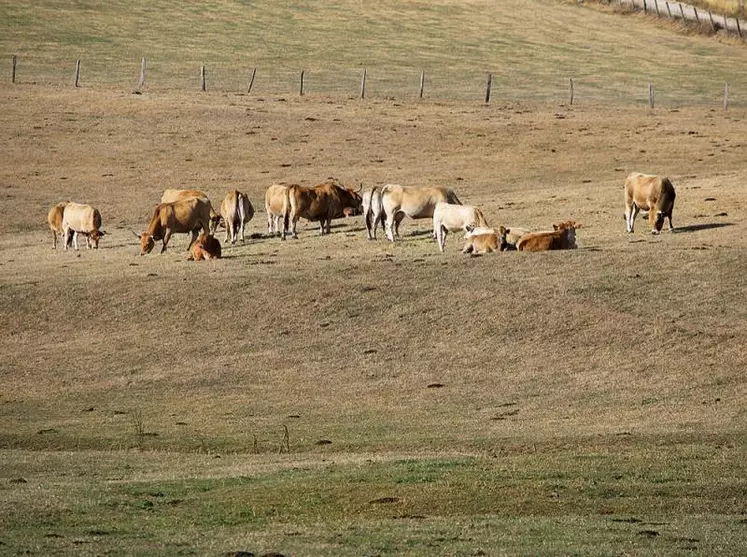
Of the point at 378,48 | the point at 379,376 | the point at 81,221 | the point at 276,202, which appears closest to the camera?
the point at 379,376

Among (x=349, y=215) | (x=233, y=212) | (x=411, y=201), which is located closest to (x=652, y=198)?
(x=411, y=201)

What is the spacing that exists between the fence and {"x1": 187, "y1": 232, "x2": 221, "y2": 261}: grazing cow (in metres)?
35.7

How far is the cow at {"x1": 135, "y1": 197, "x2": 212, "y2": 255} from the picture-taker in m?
38.9

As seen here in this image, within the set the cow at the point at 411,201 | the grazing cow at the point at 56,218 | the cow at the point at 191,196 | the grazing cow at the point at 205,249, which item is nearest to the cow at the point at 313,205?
the cow at the point at 191,196

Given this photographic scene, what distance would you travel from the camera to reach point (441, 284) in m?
32.7

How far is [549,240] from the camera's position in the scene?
117 feet

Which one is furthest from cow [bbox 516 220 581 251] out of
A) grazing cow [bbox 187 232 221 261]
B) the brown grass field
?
grazing cow [bbox 187 232 221 261]

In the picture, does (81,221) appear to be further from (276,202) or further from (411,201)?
(411,201)

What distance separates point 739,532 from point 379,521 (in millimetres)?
3553

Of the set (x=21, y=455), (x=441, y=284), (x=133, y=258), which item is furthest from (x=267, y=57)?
(x=21, y=455)

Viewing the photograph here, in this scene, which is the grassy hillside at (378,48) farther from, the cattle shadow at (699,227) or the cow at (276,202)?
the cattle shadow at (699,227)

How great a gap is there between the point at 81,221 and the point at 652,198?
593 inches

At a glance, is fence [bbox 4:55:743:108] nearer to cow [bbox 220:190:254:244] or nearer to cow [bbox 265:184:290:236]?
cow [bbox 265:184:290:236]

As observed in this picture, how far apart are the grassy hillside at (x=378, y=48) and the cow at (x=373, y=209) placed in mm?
34566
